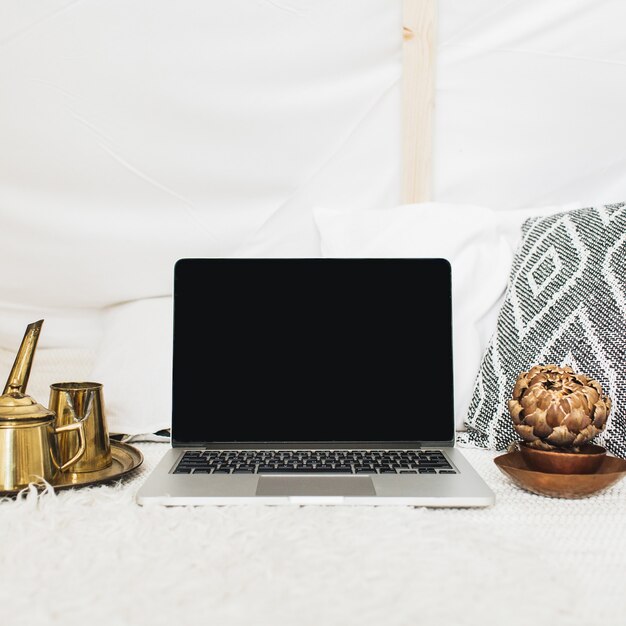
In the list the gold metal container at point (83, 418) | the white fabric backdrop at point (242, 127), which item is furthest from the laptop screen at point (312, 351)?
the white fabric backdrop at point (242, 127)

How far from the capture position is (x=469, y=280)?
43.3 inches

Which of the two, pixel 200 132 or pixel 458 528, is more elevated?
pixel 200 132

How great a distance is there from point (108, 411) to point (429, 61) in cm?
92

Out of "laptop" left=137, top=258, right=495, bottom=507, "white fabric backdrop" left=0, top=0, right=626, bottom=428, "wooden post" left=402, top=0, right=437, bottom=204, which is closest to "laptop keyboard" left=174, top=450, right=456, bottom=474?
"laptop" left=137, top=258, right=495, bottom=507

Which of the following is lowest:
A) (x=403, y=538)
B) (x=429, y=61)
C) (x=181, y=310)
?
(x=403, y=538)

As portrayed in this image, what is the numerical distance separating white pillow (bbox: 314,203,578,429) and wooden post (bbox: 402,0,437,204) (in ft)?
0.48

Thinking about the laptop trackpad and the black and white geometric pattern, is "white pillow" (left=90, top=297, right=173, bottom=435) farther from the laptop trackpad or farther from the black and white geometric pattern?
the black and white geometric pattern

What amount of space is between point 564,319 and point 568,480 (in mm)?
278

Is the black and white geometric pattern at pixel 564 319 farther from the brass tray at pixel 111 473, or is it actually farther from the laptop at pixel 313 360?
the brass tray at pixel 111 473

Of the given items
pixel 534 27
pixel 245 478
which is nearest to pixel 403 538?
pixel 245 478

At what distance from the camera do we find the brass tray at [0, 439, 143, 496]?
790mm

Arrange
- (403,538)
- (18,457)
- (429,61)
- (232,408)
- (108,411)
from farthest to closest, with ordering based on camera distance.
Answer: (429,61) → (108,411) → (232,408) → (18,457) → (403,538)

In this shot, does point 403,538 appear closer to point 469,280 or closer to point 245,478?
point 245,478

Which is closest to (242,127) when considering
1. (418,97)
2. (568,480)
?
(418,97)
